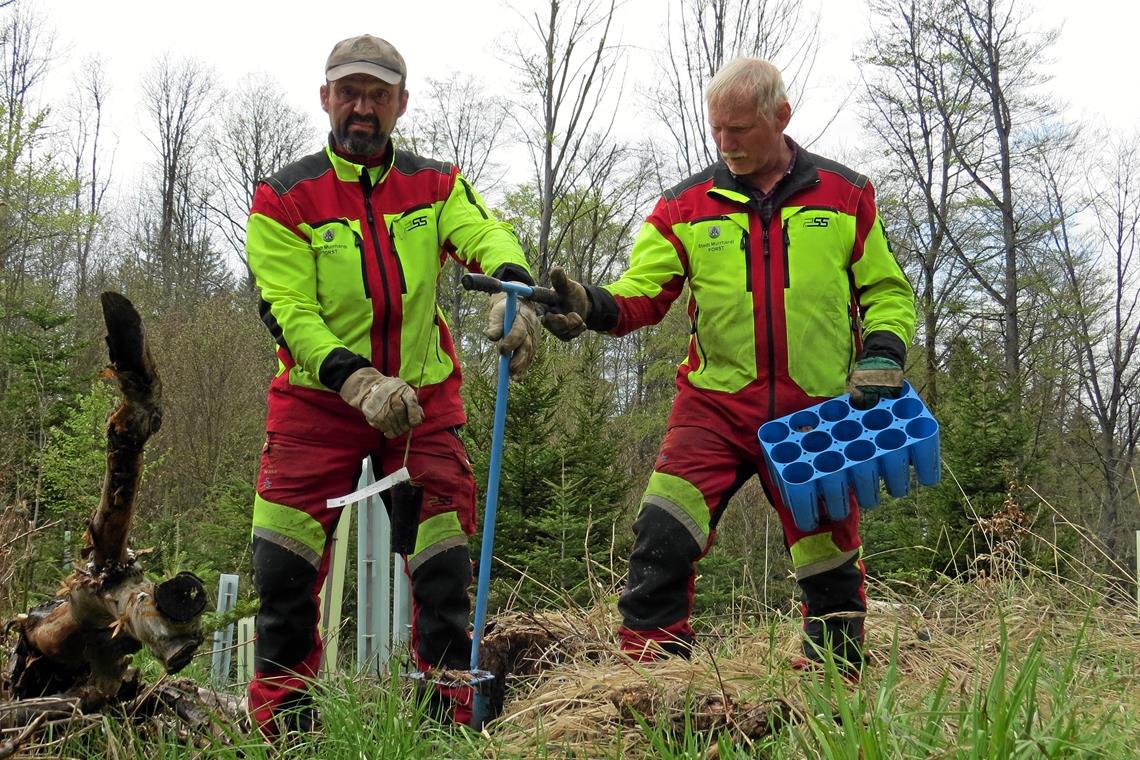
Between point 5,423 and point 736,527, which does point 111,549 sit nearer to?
point 736,527

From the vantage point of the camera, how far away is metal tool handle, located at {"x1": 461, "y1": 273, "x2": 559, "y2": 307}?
2.86 meters

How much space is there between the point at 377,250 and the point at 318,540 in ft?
2.95

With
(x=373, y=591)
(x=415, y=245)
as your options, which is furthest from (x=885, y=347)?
(x=373, y=591)

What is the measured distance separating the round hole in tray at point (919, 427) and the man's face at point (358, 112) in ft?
6.01

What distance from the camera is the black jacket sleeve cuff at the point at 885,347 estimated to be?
3.30 metres

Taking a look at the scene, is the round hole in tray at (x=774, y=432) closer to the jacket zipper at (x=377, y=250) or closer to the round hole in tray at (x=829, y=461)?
the round hole in tray at (x=829, y=461)

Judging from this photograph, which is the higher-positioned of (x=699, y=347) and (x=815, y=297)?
(x=815, y=297)

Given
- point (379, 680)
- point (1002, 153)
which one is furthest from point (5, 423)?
point (1002, 153)

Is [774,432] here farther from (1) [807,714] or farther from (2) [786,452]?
(1) [807,714]

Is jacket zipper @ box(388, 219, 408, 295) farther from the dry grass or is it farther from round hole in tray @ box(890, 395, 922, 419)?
round hole in tray @ box(890, 395, 922, 419)

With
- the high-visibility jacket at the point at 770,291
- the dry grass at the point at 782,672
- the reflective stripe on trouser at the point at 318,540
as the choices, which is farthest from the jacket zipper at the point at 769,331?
the reflective stripe on trouser at the point at 318,540

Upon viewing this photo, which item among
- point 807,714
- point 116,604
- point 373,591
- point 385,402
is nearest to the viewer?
point 807,714

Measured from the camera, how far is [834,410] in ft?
10.9

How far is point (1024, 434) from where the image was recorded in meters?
11.3
